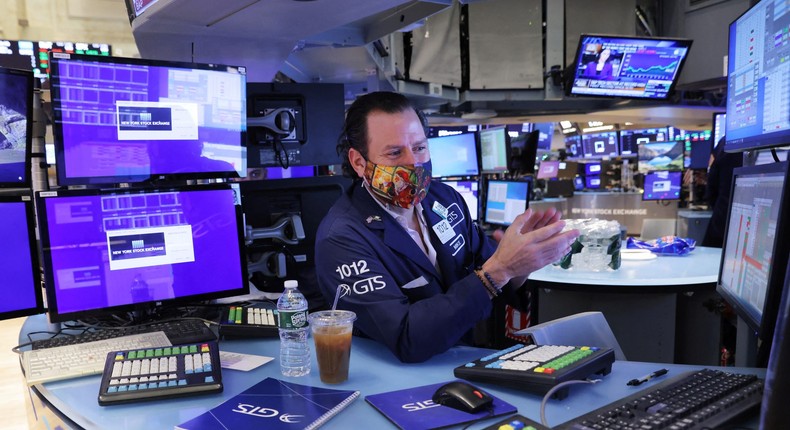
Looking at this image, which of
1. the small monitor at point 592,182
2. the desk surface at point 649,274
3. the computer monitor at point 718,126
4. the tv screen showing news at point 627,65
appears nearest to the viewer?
the desk surface at point 649,274

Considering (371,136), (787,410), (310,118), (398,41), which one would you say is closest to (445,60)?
(398,41)

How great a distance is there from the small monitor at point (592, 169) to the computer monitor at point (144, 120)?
340 inches

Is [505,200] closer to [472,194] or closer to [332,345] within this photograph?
[472,194]

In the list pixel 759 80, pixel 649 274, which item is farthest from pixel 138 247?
pixel 649 274

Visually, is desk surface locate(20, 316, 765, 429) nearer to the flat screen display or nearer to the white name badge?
the flat screen display

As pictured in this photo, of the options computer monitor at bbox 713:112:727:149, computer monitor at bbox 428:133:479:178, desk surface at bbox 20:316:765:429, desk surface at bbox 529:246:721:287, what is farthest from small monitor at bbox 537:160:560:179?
desk surface at bbox 20:316:765:429

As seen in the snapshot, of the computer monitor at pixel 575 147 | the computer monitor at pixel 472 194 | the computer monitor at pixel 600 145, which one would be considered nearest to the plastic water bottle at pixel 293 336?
the computer monitor at pixel 472 194

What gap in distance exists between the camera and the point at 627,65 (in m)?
5.51

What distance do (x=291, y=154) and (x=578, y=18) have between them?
626 cm

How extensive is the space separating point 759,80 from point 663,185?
6812mm

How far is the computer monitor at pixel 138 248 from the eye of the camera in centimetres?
152

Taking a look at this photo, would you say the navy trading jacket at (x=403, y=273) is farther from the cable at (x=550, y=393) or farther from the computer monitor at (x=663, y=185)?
the computer monitor at (x=663, y=185)

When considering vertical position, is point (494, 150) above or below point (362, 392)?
above

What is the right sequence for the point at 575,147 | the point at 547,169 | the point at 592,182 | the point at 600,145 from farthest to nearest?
the point at 575,147, the point at 600,145, the point at 592,182, the point at 547,169
